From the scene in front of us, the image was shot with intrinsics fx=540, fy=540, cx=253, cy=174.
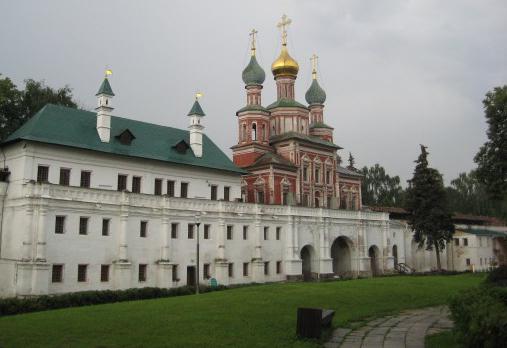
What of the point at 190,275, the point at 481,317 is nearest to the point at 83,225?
the point at 190,275

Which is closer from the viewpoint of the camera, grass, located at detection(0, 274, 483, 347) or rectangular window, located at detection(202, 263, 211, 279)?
grass, located at detection(0, 274, 483, 347)

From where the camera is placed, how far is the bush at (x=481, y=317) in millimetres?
9312

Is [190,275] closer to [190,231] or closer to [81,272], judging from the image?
[190,231]

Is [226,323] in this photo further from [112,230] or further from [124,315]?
[112,230]

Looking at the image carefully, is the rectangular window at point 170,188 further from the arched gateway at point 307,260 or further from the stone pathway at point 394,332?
the stone pathway at point 394,332

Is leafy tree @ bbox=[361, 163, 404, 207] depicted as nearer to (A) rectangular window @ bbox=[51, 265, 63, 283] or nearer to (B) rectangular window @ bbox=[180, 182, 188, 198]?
(B) rectangular window @ bbox=[180, 182, 188, 198]

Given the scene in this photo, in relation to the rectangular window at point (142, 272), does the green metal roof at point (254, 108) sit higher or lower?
higher

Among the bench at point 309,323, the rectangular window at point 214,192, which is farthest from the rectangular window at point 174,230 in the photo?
the bench at point 309,323

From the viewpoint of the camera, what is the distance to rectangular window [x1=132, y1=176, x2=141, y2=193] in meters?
37.9

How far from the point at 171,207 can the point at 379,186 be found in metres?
65.2

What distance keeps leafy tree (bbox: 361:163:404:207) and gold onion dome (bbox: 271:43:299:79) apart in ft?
133

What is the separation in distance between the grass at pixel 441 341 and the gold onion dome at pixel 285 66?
46003 mm

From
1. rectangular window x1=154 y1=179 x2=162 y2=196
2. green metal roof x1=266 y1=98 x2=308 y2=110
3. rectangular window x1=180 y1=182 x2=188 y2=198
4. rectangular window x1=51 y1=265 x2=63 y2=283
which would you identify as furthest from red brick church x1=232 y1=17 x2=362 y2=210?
rectangular window x1=51 y1=265 x2=63 y2=283

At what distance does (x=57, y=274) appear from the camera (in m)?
31.2
